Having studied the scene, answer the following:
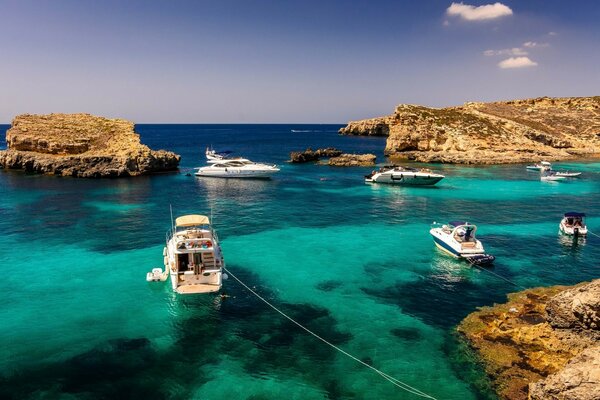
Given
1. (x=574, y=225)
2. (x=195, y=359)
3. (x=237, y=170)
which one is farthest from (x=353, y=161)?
(x=195, y=359)

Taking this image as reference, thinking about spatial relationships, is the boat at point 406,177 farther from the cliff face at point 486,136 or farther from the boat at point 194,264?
the boat at point 194,264

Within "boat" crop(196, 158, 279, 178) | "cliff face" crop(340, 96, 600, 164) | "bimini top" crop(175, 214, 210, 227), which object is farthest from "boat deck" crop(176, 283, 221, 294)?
"cliff face" crop(340, 96, 600, 164)

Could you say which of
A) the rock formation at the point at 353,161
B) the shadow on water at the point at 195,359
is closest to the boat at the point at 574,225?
the shadow on water at the point at 195,359

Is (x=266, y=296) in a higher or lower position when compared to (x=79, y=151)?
lower

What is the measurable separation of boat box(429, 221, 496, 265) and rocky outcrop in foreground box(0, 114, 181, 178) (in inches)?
2379

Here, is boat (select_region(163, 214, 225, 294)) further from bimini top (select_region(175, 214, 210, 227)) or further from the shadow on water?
the shadow on water

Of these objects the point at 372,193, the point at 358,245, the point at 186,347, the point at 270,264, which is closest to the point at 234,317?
the point at 186,347

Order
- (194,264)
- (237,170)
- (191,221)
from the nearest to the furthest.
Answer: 1. (194,264)
2. (191,221)
3. (237,170)

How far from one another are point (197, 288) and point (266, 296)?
449 centimetres

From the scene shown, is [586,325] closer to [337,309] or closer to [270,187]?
[337,309]

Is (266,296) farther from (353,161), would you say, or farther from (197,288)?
(353,161)

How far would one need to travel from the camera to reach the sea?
59.2 feet

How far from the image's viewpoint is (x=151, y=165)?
257 feet

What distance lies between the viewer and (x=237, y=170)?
248 feet
